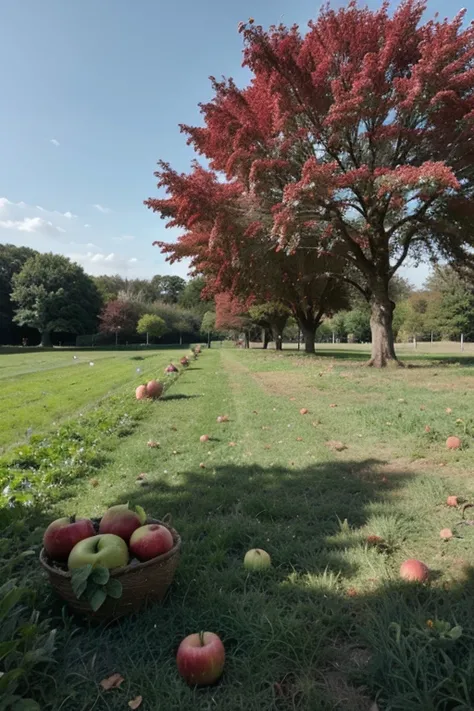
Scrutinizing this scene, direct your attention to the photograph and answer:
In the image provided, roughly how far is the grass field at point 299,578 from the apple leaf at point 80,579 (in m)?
0.25

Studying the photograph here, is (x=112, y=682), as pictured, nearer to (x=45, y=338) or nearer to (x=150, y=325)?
(x=150, y=325)

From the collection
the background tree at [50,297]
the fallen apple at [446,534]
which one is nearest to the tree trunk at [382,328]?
the fallen apple at [446,534]

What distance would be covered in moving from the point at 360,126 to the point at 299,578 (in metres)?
13.7

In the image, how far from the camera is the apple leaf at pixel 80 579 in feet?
5.74

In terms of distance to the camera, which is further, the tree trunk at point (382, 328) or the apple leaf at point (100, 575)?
the tree trunk at point (382, 328)

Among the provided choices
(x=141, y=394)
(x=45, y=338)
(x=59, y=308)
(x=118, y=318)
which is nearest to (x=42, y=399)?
(x=141, y=394)

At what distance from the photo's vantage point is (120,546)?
1942 mm

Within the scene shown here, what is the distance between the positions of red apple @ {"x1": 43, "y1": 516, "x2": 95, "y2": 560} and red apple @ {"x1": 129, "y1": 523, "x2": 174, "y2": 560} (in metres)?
0.25

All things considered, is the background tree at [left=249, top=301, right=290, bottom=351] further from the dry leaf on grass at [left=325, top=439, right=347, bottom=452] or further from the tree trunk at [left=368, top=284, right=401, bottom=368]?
the dry leaf on grass at [left=325, top=439, right=347, bottom=452]

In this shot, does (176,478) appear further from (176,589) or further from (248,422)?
(248,422)

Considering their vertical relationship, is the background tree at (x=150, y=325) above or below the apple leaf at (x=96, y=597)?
above

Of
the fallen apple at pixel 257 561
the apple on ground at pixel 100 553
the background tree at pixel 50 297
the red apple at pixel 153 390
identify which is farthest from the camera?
the background tree at pixel 50 297

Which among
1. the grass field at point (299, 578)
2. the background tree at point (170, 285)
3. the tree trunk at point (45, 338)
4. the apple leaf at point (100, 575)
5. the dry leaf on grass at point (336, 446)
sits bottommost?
the grass field at point (299, 578)

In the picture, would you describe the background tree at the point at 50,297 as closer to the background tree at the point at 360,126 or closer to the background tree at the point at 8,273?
the background tree at the point at 8,273
